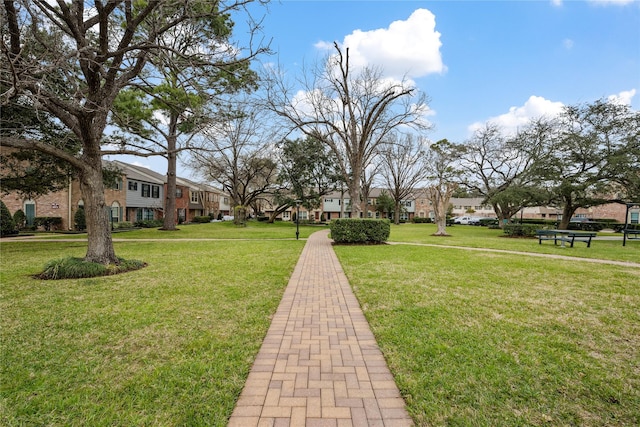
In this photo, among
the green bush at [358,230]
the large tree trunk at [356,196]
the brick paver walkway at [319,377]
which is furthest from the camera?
the large tree trunk at [356,196]

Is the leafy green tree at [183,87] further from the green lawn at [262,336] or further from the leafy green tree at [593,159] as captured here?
the leafy green tree at [593,159]

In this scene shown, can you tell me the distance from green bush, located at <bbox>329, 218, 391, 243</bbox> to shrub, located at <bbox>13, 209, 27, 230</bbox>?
23.0 m

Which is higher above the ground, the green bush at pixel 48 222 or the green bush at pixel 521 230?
the green bush at pixel 48 222

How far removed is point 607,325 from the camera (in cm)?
399

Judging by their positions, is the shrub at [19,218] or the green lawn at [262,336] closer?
the green lawn at [262,336]

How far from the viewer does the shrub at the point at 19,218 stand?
2048cm

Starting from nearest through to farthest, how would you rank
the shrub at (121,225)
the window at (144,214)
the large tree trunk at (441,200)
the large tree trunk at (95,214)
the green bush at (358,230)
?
1. the large tree trunk at (95,214)
2. the green bush at (358,230)
3. the large tree trunk at (441,200)
4. the shrub at (121,225)
5. the window at (144,214)

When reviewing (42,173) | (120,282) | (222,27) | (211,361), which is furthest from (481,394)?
(222,27)

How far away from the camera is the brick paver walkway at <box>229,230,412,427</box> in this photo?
2.21 meters

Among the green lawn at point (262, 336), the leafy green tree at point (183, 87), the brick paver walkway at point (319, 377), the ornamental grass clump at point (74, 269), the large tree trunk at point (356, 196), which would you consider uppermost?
the leafy green tree at point (183, 87)

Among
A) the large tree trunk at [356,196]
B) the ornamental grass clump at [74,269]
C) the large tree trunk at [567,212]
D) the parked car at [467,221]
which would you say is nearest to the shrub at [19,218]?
the ornamental grass clump at [74,269]

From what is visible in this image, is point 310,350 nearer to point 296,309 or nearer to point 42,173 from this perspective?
point 296,309

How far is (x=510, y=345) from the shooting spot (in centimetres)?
338

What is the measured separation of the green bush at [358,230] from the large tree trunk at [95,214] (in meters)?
8.75
